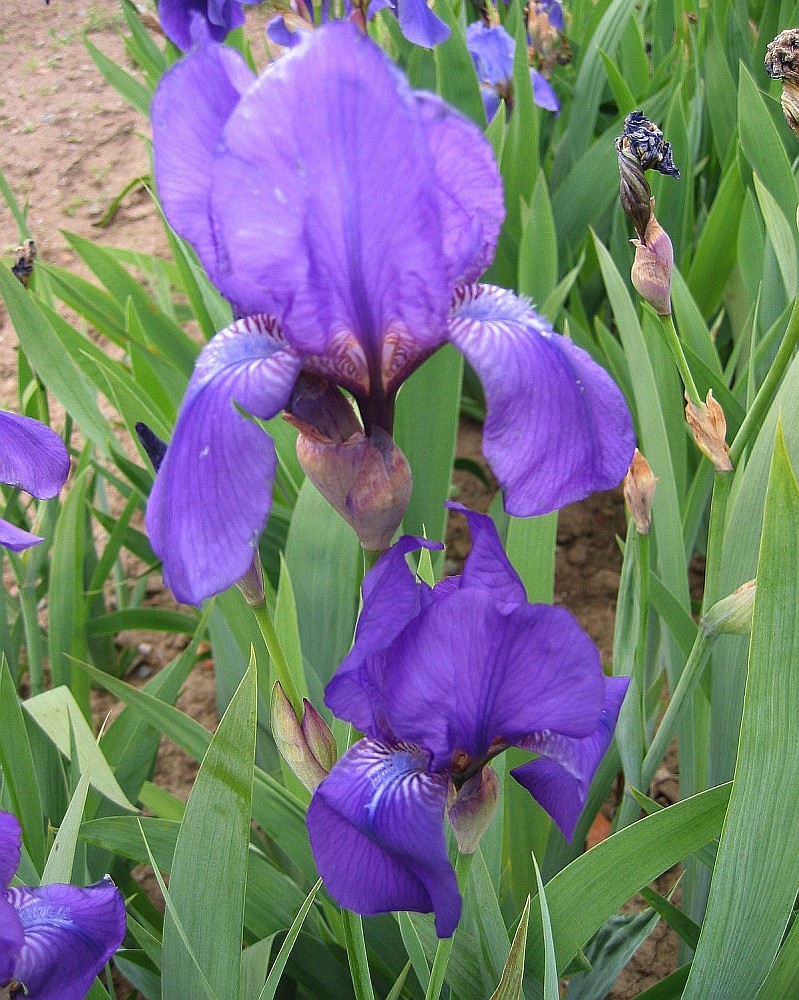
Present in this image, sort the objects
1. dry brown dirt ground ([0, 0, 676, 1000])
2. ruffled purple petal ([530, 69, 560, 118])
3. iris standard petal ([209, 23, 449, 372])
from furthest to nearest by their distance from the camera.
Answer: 1. ruffled purple petal ([530, 69, 560, 118])
2. dry brown dirt ground ([0, 0, 676, 1000])
3. iris standard petal ([209, 23, 449, 372])

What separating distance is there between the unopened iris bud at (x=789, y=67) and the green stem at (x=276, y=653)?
2.03ft

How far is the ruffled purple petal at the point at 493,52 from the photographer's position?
2.00m

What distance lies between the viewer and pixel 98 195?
3.33 m

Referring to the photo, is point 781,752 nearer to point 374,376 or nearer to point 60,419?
point 374,376

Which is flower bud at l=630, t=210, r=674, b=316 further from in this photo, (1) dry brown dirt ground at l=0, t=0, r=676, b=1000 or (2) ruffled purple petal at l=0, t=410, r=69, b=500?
(1) dry brown dirt ground at l=0, t=0, r=676, b=1000

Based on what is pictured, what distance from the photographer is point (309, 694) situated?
1.01m

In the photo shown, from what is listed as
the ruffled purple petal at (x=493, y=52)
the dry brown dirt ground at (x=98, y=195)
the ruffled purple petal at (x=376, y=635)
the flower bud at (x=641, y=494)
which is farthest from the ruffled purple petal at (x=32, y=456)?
the ruffled purple petal at (x=493, y=52)

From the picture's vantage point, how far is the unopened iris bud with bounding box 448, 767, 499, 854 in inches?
20.8

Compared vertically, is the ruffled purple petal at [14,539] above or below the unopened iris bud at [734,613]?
above

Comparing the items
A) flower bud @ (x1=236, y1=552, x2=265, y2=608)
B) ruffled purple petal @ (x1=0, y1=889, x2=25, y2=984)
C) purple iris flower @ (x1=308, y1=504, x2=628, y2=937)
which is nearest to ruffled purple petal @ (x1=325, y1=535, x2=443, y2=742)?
purple iris flower @ (x1=308, y1=504, x2=628, y2=937)

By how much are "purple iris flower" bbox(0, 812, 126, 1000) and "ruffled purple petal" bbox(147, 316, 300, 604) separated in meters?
0.26

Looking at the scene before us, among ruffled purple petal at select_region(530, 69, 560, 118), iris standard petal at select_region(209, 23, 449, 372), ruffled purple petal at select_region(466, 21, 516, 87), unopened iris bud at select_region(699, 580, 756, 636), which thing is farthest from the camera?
ruffled purple petal at select_region(466, 21, 516, 87)

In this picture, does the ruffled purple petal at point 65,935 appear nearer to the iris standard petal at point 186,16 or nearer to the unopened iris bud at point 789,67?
the unopened iris bud at point 789,67

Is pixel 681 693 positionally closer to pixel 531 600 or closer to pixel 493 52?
pixel 531 600
